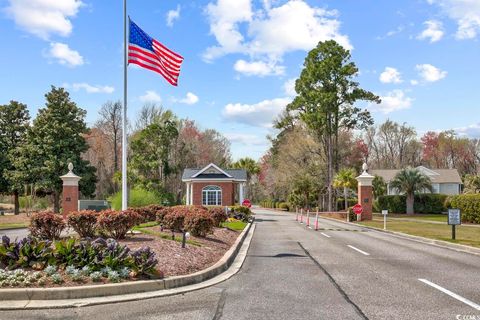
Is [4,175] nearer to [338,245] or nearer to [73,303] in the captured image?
[338,245]

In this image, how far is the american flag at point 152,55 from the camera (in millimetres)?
15695

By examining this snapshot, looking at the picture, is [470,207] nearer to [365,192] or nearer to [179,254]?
[365,192]

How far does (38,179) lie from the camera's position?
136 feet

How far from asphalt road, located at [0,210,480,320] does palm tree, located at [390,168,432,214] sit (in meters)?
42.3

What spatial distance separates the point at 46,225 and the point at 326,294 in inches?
302

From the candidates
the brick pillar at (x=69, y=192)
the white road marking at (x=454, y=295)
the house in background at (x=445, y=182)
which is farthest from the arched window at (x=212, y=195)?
the white road marking at (x=454, y=295)

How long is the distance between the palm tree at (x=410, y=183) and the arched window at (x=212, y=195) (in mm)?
20226

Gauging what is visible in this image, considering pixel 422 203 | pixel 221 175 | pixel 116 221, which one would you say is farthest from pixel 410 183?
pixel 116 221

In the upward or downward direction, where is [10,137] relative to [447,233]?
Result: upward

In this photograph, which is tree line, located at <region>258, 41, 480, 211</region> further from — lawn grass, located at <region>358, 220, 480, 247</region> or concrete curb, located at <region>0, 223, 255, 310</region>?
concrete curb, located at <region>0, 223, 255, 310</region>

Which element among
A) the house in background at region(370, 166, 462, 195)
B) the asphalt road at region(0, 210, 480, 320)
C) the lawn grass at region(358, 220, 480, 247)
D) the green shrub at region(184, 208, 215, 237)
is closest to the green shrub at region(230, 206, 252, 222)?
the lawn grass at region(358, 220, 480, 247)

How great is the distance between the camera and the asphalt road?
6531mm

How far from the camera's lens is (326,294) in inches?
311

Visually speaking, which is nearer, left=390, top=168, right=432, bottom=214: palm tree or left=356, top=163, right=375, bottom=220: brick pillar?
left=356, top=163, right=375, bottom=220: brick pillar
